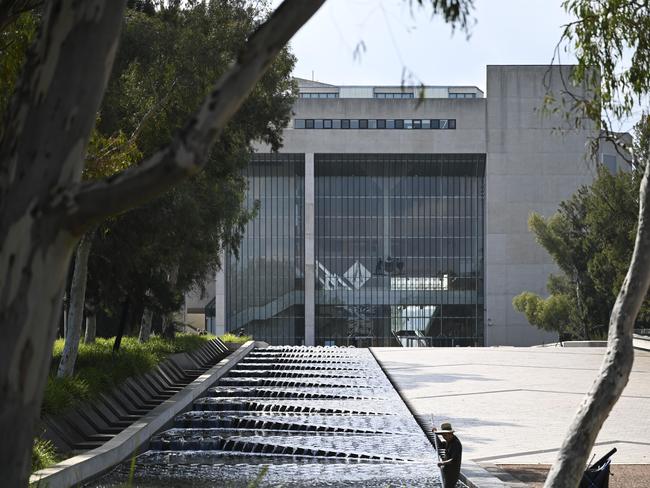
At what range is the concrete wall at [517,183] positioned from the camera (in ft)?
244

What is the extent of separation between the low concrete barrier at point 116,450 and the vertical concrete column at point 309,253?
52807 millimetres

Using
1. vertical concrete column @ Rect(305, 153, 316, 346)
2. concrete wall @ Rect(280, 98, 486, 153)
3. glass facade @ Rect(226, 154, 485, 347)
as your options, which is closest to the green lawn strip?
vertical concrete column @ Rect(305, 153, 316, 346)

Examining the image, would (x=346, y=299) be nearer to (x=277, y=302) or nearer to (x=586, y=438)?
(x=277, y=302)

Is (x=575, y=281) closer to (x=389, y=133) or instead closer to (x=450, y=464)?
(x=389, y=133)

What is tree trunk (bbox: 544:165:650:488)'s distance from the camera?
568 cm

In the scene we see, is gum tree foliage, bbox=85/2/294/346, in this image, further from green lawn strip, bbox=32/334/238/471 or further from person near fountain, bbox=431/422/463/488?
person near fountain, bbox=431/422/463/488

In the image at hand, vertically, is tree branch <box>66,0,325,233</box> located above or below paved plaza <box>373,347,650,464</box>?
above

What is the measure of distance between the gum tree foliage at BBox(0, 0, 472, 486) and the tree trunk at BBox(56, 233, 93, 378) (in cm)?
1347

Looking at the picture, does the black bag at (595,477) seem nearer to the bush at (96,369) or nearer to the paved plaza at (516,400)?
the paved plaza at (516,400)

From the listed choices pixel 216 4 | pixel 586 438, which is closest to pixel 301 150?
pixel 216 4

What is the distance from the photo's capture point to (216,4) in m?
18.9

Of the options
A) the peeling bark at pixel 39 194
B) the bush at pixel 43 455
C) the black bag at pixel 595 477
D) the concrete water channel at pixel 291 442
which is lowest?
the concrete water channel at pixel 291 442

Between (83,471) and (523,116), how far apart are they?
218 ft

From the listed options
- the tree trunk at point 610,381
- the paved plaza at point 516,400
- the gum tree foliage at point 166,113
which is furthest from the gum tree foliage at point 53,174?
the gum tree foliage at point 166,113
